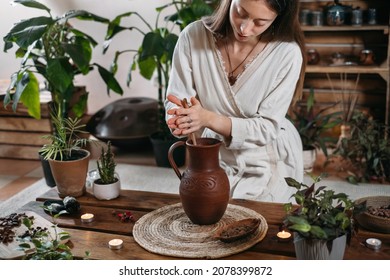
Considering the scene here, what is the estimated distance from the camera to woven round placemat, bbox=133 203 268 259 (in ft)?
4.00

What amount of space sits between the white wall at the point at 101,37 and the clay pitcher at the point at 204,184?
165 cm

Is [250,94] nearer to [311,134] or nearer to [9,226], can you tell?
[9,226]

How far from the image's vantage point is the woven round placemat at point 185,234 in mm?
1219

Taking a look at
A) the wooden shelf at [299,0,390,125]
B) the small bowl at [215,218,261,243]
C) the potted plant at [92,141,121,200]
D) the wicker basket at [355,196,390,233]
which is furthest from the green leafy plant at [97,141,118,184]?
the wooden shelf at [299,0,390,125]

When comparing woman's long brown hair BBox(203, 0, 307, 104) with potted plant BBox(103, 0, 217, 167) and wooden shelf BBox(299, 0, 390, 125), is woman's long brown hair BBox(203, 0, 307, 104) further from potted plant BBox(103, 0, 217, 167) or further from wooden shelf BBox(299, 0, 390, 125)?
wooden shelf BBox(299, 0, 390, 125)

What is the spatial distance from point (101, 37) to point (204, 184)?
234cm

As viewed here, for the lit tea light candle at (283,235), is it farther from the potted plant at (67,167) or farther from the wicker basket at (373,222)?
the potted plant at (67,167)

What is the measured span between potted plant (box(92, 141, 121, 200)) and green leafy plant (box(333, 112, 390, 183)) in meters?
1.71

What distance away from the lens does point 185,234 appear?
4.30 ft

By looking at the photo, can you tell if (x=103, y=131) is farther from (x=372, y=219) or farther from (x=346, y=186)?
(x=372, y=219)

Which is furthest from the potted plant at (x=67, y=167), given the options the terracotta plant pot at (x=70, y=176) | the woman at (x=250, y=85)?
the woman at (x=250, y=85)

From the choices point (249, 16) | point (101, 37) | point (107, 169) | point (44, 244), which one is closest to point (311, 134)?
point (101, 37)

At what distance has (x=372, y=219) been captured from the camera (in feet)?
4.29
